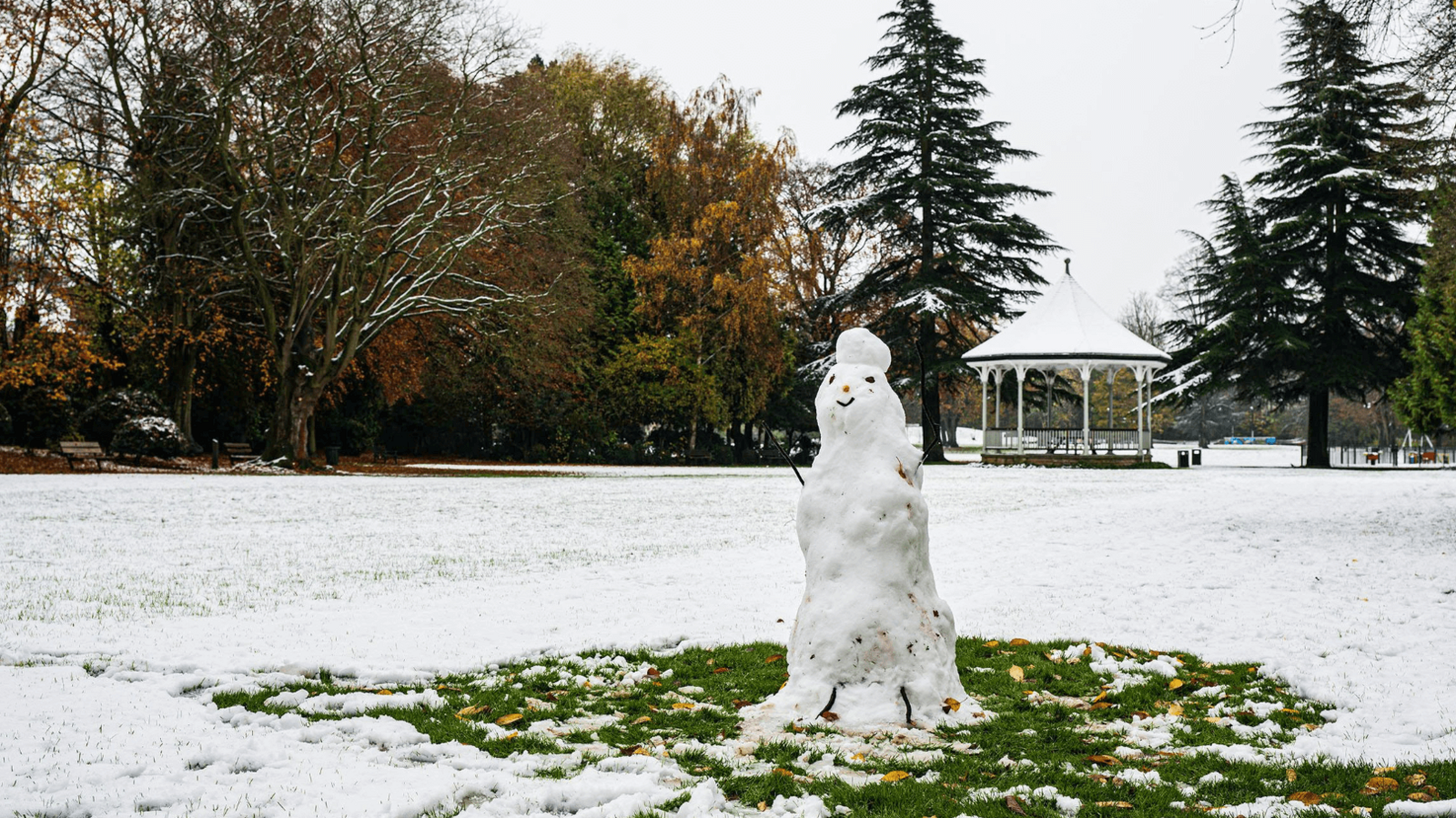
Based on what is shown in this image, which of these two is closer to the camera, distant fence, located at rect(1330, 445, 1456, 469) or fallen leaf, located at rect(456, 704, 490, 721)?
fallen leaf, located at rect(456, 704, 490, 721)

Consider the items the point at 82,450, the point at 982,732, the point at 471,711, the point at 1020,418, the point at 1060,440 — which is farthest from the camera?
the point at 1060,440

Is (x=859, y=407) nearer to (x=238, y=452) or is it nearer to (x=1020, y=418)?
(x=238, y=452)

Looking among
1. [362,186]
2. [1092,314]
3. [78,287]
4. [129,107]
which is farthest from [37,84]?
[1092,314]

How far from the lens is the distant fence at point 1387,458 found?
128ft

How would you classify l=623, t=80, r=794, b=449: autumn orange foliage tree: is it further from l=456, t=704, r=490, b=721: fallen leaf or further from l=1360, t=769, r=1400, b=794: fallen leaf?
l=1360, t=769, r=1400, b=794: fallen leaf

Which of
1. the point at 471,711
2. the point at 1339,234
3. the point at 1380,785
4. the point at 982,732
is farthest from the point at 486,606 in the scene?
the point at 1339,234

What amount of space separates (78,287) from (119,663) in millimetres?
23937

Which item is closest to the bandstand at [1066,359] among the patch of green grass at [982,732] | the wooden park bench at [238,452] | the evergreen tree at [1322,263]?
the evergreen tree at [1322,263]

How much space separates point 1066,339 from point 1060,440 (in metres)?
3.60

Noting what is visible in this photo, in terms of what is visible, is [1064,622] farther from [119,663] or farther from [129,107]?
[129,107]

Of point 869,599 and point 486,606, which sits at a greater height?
point 869,599

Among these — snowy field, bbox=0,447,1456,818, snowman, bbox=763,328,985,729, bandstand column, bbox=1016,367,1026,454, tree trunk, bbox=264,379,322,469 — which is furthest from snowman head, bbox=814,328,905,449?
bandstand column, bbox=1016,367,1026,454

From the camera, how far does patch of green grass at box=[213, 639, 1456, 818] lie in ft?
12.7

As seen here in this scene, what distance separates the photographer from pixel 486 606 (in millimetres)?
7977
